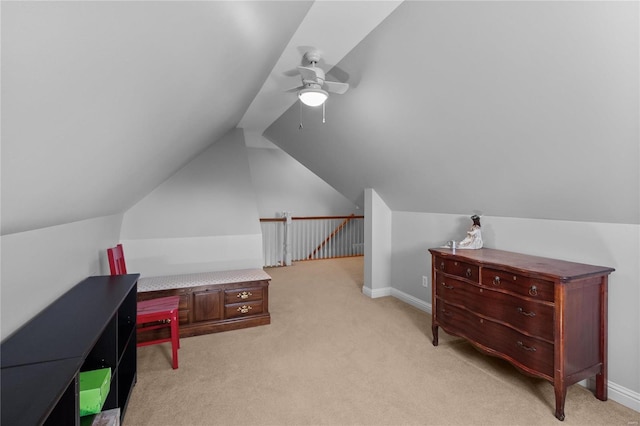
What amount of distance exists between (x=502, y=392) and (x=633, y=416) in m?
0.72

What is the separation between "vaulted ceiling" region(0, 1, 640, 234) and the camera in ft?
2.83

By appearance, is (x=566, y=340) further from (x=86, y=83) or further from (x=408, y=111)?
(x=86, y=83)

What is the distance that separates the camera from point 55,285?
6.41 feet

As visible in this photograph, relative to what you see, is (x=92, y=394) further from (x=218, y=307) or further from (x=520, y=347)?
(x=520, y=347)

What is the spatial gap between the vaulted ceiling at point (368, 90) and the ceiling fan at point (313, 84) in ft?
0.39

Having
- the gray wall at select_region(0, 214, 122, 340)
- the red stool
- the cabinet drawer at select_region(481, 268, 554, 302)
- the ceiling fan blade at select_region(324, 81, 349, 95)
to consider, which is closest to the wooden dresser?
the cabinet drawer at select_region(481, 268, 554, 302)

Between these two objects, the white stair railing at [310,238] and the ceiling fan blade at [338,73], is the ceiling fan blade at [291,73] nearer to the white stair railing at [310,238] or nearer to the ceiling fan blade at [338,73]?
the ceiling fan blade at [338,73]

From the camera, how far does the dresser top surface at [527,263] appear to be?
2020 millimetres

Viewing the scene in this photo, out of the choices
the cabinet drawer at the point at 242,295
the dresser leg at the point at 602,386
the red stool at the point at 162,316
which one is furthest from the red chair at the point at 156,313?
the dresser leg at the point at 602,386

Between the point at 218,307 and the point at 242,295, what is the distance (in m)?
0.26

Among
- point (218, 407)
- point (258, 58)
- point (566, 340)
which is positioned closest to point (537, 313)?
point (566, 340)

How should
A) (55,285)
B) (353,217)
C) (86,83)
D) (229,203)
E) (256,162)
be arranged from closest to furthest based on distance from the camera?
(86,83) → (55,285) → (229,203) → (256,162) → (353,217)

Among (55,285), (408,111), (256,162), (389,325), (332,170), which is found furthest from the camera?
(256,162)

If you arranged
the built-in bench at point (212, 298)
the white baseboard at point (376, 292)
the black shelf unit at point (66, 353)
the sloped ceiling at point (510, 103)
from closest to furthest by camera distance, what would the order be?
the black shelf unit at point (66, 353), the sloped ceiling at point (510, 103), the built-in bench at point (212, 298), the white baseboard at point (376, 292)
